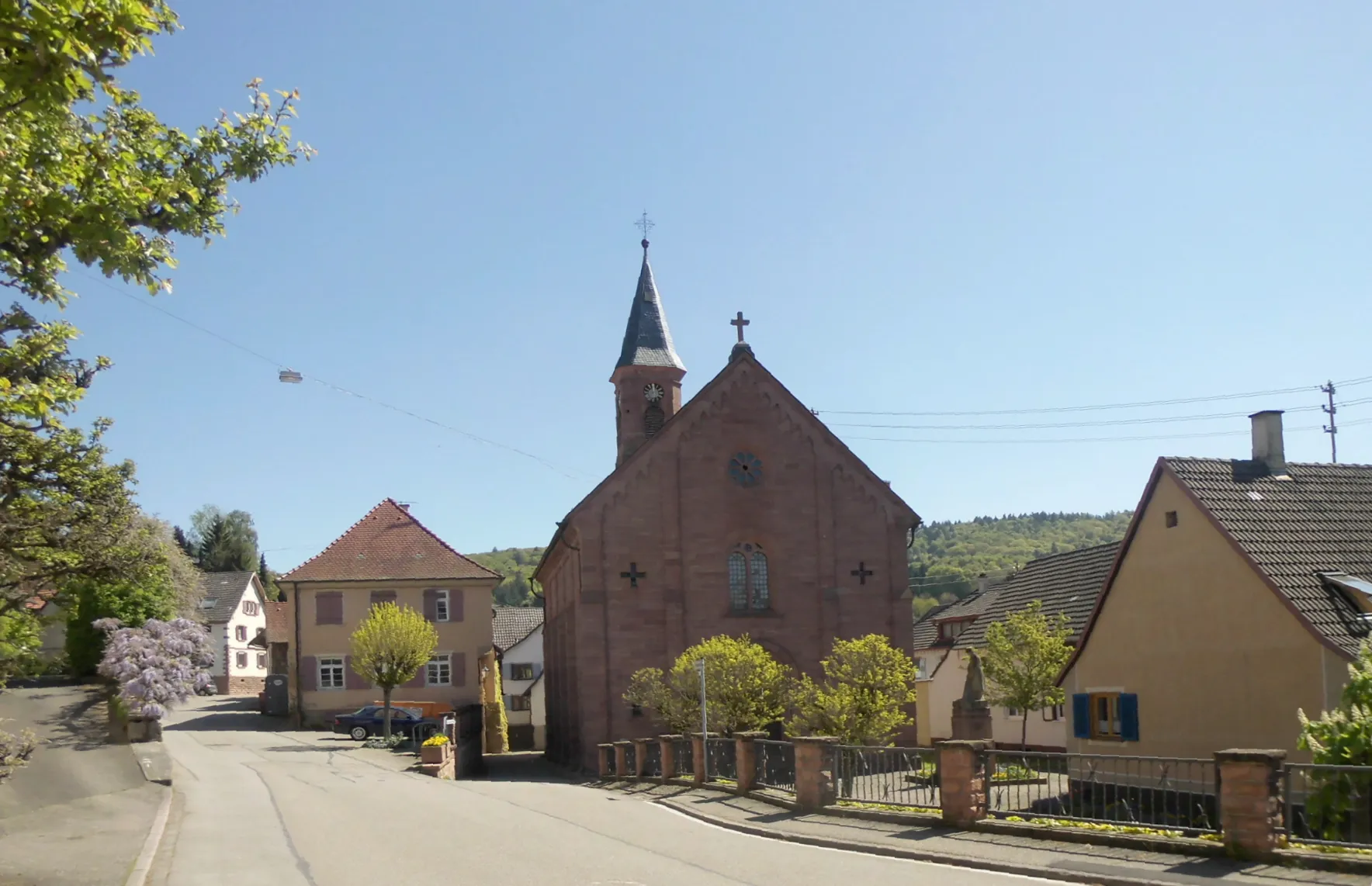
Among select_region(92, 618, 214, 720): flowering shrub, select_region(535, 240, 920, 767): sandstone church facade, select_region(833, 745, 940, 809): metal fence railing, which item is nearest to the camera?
select_region(833, 745, 940, 809): metal fence railing

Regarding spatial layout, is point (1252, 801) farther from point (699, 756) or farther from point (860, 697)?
point (699, 756)

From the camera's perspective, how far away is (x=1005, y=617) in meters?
39.2

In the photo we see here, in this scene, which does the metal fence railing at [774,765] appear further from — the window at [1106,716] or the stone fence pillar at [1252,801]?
the stone fence pillar at [1252,801]

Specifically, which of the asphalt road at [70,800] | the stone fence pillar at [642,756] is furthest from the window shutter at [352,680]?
the stone fence pillar at [642,756]

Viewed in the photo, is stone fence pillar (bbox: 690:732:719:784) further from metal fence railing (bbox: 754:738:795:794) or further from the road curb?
the road curb

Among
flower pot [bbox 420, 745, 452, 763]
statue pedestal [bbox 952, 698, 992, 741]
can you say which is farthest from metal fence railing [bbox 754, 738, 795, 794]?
flower pot [bbox 420, 745, 452, 763]

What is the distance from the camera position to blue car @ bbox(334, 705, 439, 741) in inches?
1604

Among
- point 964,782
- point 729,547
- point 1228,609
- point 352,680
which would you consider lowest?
point 352,680

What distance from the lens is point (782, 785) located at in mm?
20938

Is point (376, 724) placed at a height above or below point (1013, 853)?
below

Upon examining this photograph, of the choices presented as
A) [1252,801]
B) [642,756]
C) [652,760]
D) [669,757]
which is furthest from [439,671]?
[1252,801]

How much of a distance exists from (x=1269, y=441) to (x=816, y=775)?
1291 centimetres

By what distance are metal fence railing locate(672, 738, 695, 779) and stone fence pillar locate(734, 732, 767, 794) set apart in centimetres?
330

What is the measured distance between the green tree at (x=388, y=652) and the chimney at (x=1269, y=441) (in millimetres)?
27068
